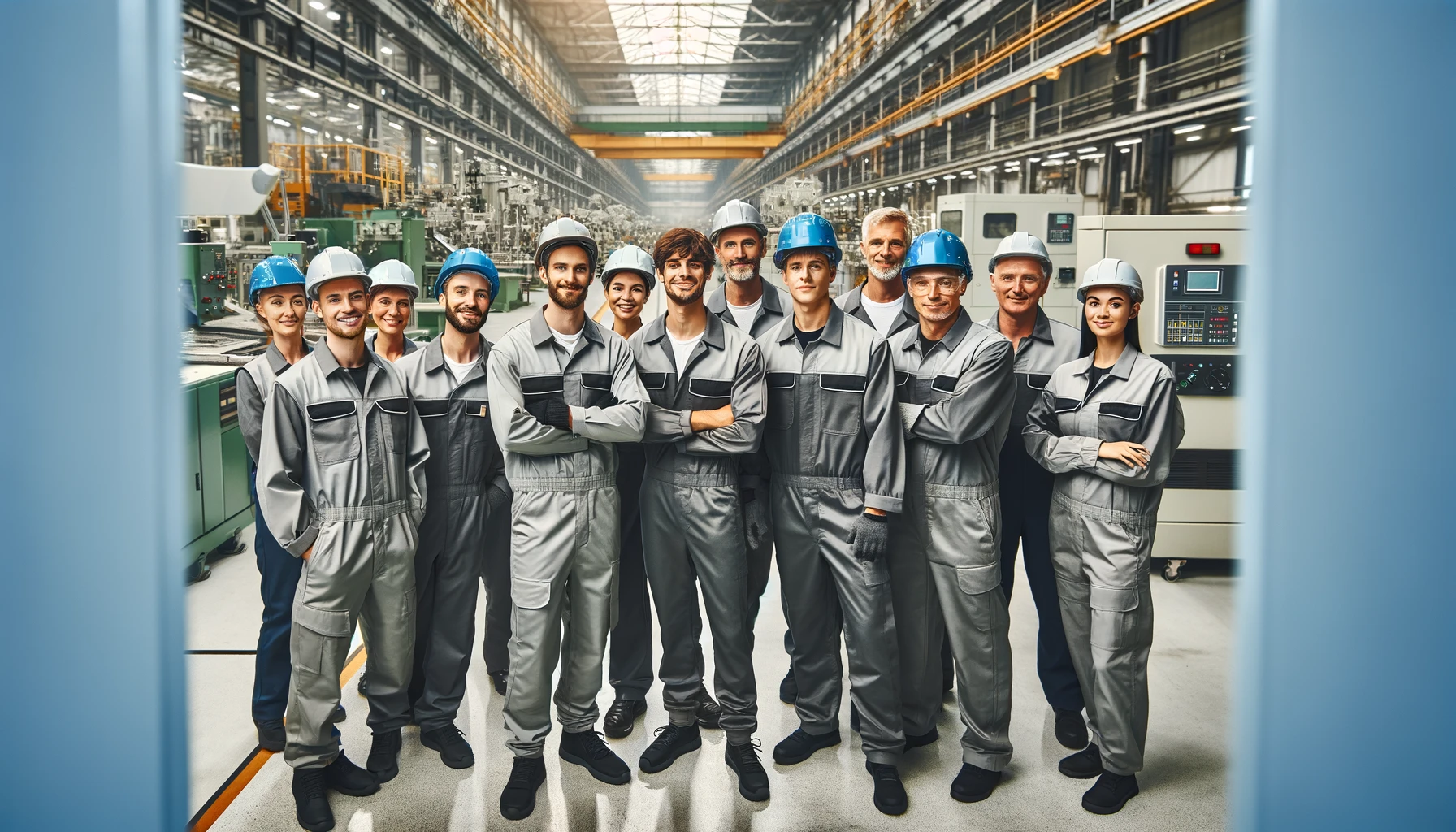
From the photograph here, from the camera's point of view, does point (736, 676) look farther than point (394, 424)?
Yes

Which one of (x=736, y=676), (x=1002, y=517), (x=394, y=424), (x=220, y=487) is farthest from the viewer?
(x=220, y=487)

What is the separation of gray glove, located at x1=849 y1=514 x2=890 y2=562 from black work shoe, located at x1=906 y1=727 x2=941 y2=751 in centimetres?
85

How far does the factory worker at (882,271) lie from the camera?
135 inches

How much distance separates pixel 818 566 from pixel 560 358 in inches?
42.7

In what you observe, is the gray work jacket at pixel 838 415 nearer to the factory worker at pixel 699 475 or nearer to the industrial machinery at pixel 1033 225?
the factory worker at pixel 699 475

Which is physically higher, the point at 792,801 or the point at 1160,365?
the point at 1160,365

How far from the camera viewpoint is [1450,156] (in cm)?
146

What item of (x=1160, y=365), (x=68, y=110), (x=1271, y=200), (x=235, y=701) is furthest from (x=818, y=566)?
(x=235, y=701)

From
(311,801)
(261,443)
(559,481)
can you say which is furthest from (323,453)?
(311,801)

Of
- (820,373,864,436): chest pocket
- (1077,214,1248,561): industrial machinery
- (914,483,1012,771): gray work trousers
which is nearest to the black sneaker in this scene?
(914,483,1012,771): gray work trousers

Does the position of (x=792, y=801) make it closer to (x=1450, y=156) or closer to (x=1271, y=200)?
(x=1271, y=200)

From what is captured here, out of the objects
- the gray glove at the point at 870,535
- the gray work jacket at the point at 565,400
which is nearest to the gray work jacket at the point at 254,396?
the gray work jacket at the point at 565,400

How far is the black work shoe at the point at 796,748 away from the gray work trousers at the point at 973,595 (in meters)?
0.53

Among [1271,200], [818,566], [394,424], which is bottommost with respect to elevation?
[818,566]
